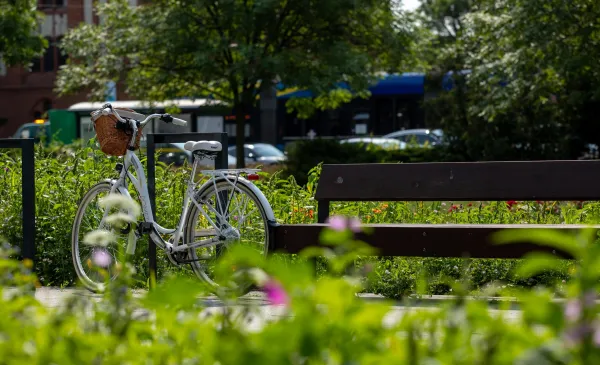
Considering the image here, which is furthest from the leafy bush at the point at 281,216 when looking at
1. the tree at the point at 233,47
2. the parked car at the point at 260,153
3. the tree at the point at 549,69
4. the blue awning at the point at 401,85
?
the parked car at the point at 260,153

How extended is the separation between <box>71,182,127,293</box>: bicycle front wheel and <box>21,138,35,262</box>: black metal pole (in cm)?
33

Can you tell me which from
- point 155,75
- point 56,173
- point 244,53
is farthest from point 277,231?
point 155,75

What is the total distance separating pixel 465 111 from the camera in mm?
26125

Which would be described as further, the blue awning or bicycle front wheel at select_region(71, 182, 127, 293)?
the blue awning

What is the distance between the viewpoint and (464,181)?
661 cm

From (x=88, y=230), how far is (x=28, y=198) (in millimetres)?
562

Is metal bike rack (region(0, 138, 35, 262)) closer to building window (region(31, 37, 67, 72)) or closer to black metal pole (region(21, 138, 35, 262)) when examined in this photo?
black metal pole (region(21, 138, 35, 262))

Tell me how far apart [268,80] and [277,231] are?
21118mm

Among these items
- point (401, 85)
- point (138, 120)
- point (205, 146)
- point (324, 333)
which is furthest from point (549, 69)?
point (324, 333)

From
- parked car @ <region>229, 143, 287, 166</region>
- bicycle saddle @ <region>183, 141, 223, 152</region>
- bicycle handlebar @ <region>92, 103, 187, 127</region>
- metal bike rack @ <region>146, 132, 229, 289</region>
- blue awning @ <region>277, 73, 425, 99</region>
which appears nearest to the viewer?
bicycle saddle @ <region>183, 141, 223, 152</region>

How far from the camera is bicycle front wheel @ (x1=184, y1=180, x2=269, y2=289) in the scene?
19.2 feet

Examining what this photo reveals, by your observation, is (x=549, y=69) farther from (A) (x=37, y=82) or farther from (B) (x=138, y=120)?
(A) (x=37, y=82)

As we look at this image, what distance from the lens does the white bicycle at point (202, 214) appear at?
5.87m

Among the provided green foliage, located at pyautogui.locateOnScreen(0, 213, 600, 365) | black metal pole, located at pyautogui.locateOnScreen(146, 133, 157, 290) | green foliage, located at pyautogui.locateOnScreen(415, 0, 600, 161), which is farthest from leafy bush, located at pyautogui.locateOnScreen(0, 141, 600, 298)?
green foliage, located at pyautogui.locateOnScreen(415, 0, 600, 161)
